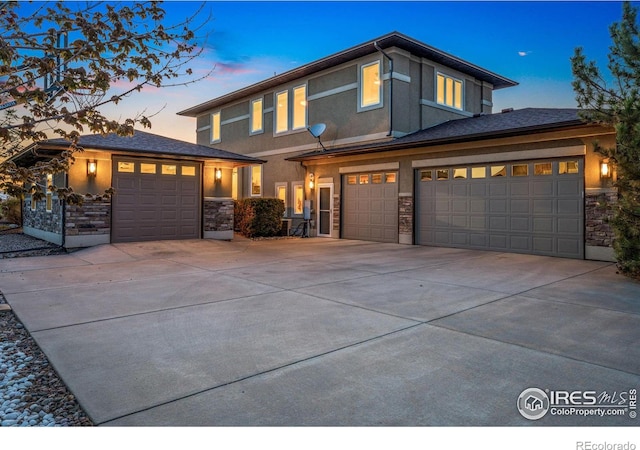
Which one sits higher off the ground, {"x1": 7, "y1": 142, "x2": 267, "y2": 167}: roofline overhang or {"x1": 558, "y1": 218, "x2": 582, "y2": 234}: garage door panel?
{"x1": 7, "y1": 142, "x2": 267, "y2": 167}: roofline overhang

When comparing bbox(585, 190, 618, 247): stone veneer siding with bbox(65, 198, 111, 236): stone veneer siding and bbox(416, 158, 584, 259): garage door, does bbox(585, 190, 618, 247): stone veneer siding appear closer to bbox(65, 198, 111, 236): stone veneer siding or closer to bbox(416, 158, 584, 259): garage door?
bbox(416, 158, 584, 259): garage door

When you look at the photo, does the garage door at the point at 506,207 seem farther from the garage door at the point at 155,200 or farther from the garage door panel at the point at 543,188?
the garage door at the point at 155,200

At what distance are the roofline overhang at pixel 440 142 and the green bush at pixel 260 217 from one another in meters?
2.19

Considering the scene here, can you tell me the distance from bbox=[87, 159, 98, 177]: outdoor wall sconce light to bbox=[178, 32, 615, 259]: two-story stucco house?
7.40m

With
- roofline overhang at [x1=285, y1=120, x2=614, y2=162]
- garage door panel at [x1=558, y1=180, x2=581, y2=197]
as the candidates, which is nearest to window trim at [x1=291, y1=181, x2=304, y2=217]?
roofline overhang at [x1=285, y1=120, x2=614, y2=162]

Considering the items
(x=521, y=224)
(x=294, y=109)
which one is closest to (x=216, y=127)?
(x=294, y=109)

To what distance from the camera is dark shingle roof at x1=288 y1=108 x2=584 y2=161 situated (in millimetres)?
10409

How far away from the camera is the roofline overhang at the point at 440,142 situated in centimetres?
1000

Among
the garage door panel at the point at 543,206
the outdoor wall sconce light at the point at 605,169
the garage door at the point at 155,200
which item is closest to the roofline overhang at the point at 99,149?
the garage door at the point at 155,200

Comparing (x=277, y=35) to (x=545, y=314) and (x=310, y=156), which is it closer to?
(x=310, y=156)

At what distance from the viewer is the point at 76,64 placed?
13.5 feet

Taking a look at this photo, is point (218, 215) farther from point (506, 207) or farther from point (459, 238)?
point (506, 207)

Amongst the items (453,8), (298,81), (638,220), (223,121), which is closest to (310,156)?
(298,81)
